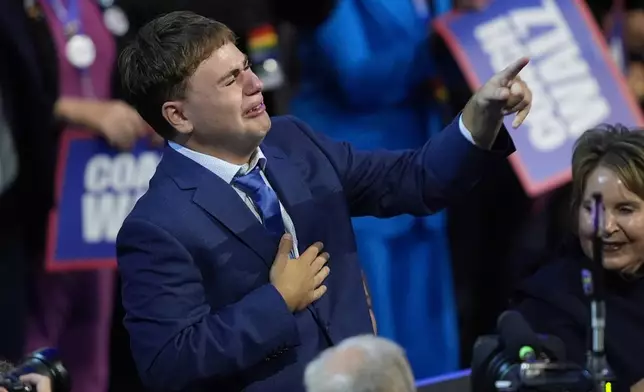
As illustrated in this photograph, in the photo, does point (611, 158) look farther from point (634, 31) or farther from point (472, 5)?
point (634, 31)

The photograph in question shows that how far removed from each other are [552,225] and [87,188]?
1.07m

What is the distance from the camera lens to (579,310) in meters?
2.17

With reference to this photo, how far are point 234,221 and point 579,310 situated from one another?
2.21ft

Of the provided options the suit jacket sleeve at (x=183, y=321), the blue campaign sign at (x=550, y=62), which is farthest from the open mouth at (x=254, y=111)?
the blue campaign sign at (x=550, y=62)

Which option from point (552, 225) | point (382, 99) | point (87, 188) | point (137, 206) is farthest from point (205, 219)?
point (552, 225)

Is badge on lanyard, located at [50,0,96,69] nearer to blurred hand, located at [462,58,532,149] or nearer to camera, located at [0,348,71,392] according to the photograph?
camera, located at [0,348,71,392]

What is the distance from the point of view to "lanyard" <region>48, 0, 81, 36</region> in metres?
2.69

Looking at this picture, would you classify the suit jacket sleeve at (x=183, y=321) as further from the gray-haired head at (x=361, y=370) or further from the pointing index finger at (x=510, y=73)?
the pointing index finger at (x=510, y=73)

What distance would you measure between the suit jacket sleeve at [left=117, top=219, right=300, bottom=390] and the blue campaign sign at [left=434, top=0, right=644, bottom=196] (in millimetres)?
1142

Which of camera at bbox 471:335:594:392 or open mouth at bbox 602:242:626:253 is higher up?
open mouth at bbox 602:242:626:253

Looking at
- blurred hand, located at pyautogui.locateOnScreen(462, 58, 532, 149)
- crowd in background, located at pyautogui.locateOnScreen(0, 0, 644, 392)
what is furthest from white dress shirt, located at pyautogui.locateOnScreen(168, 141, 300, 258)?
crowd in background, located at pyautogui.locateOnScreen(0, 0, 644, 392)

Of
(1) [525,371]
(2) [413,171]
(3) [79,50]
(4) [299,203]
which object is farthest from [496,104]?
(3) [79,50]

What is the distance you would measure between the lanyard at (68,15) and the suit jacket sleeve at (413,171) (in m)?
0.85

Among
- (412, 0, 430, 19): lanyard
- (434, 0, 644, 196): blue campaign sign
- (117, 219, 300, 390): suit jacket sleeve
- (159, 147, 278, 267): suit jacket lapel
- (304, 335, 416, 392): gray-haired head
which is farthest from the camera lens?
(412, 0, 430, 19): lanyard
